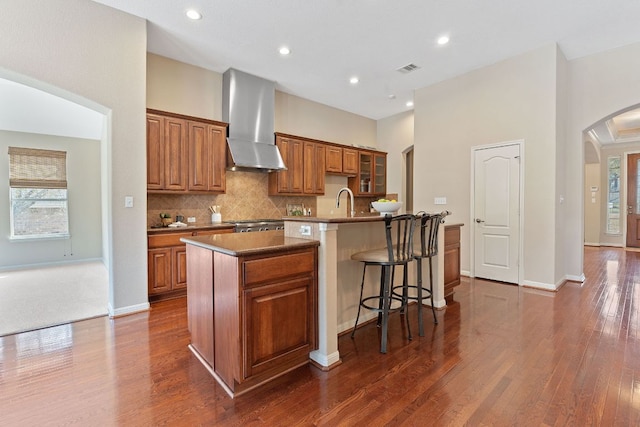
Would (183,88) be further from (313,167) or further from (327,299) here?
(327,299)

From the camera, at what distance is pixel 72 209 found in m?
6.38

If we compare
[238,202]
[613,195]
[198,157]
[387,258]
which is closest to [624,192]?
[613,195]

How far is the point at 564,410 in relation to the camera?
5.71ft

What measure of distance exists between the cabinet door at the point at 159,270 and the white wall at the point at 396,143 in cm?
500

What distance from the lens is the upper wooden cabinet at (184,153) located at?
3857 mm

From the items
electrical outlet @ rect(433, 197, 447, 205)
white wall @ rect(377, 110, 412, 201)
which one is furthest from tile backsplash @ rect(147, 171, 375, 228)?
electrical outlet @ rect(433, 197, 447, 205)

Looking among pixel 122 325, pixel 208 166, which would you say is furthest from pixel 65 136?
pixel 122 325

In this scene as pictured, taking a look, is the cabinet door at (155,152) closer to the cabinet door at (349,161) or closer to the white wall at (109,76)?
the white wall at (109,76)

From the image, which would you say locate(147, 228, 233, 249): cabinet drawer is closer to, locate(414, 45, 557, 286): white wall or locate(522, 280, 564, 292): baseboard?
locate(414, 45, 557, 286): white wall

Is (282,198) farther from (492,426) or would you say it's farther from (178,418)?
(492,426)

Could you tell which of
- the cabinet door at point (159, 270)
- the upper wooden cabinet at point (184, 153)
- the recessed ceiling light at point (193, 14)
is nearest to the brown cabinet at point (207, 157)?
the upper wooden cabinet at point (184, 153)

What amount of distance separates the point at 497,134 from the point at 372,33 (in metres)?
2.44

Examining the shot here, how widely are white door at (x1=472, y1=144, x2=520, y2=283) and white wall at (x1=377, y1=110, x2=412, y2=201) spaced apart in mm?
2226

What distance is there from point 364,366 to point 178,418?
1.23 metres
